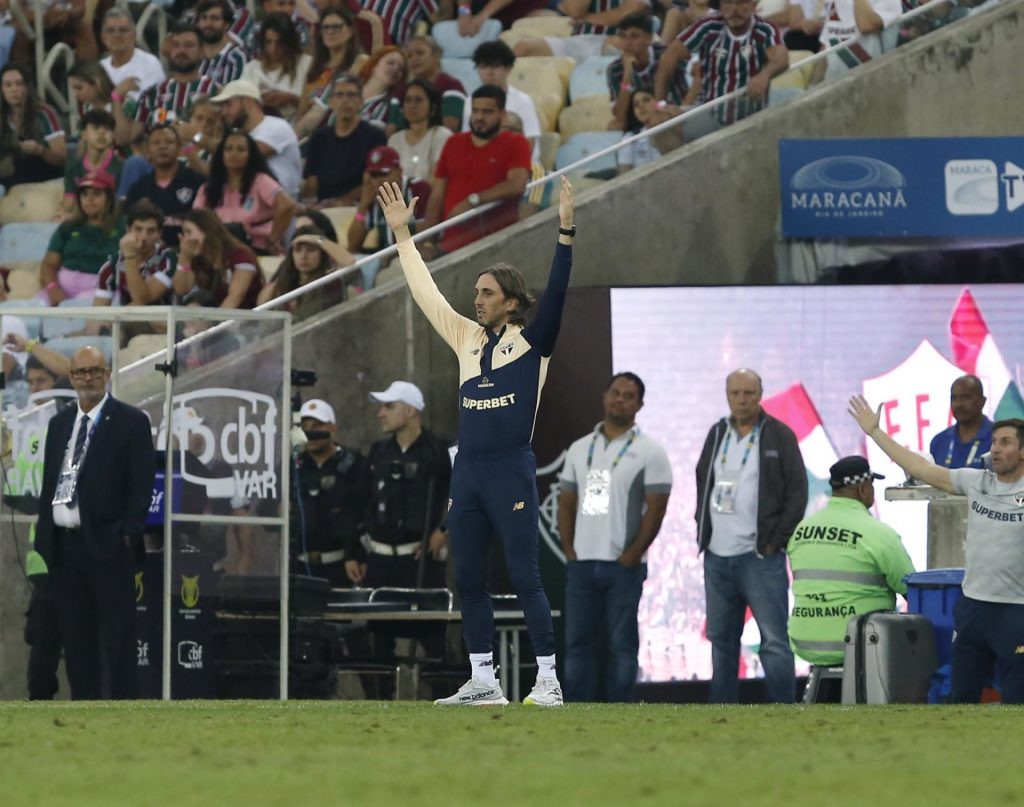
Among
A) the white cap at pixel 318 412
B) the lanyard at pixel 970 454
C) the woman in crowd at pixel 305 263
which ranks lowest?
the lanyard at pixel 970 454

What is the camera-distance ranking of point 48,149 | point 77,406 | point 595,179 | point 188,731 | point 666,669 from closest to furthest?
point 188,731 < point 77,406 < point 666,669 < point 595,179 < point 48,149

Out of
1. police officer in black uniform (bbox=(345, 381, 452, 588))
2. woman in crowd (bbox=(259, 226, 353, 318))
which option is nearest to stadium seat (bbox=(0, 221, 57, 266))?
woman in crowd (bbox=(259, 226, 353, 318))

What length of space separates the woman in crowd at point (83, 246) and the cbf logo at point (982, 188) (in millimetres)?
6444

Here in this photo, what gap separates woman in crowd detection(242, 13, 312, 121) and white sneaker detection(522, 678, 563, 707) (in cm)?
1002

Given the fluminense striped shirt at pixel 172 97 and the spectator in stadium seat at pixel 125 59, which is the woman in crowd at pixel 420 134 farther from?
the spectator in stadium seat at pixel 125 59

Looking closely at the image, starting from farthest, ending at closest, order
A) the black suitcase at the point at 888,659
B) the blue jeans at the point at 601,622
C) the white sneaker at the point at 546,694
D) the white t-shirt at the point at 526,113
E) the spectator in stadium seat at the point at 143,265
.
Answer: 1. the white t-shirt at the point at 526,113
2. the spectator in stadium seat at the point at 143,265
3. the blue jeans at the point at 601,622
4. the black suitcase at the point at 888,659
5. the white sneaker at the point at 546,694

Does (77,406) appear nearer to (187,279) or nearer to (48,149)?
(187,279)

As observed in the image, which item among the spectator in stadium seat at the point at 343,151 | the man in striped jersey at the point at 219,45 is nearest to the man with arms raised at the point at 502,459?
the spectator in stadium seat at the point at 343,151

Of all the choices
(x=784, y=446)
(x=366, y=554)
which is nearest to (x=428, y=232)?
(x=366, y=554)

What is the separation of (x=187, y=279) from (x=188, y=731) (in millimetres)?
8471

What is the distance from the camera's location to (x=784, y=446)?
44.3 feet

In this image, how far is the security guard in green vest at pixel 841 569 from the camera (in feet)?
40.2

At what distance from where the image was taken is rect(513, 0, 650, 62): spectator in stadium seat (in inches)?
733

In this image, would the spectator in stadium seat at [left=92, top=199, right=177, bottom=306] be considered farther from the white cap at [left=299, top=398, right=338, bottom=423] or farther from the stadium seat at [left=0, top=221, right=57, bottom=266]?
the white cap at [left=299, top=398, right=338, bottom=423]
